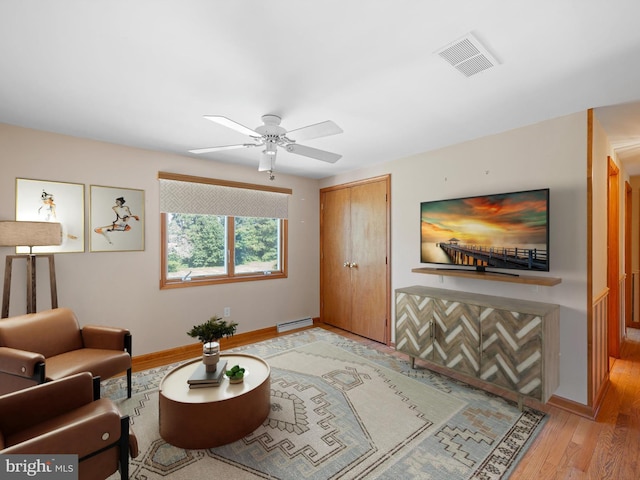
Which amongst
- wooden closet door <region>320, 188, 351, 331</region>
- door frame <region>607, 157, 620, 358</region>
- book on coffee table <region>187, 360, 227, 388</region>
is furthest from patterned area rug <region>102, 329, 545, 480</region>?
door frame <region>607, 157, 620, 358</region>

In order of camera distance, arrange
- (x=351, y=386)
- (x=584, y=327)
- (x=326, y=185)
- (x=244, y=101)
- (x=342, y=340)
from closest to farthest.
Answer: (x=244, y=101) → (x=584, y=327) → (x=351, y=386) → (x=342, y=340) → (x=326, y=185)

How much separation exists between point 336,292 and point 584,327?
10.1 feet

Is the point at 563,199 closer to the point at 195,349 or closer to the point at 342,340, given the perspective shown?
the point at 342,340

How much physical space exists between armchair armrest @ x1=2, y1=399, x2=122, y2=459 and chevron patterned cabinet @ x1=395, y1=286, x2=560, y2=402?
2.65 metres

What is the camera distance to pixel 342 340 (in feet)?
13.9

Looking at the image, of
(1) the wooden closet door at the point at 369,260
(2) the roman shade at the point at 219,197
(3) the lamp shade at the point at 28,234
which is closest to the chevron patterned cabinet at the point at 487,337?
(1) the wooden closet door at the point at 369,260

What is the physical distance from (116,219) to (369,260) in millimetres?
3189

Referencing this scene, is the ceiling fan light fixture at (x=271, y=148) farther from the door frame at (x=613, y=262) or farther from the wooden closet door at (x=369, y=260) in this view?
the door frame at (x=613, y=262)

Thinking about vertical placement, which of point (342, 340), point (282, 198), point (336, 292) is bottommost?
point (342, 340)

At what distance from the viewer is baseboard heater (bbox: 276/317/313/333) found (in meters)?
4.64

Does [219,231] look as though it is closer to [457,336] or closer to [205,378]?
[205,378]

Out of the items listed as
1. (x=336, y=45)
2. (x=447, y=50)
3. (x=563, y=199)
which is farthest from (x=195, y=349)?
(x=563, y=199)

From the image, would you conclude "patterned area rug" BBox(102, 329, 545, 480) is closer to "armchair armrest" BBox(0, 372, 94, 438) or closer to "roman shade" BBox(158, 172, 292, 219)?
"armchair armrest" BBox(0, 372, 94, 438)

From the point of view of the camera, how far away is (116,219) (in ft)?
11.1
